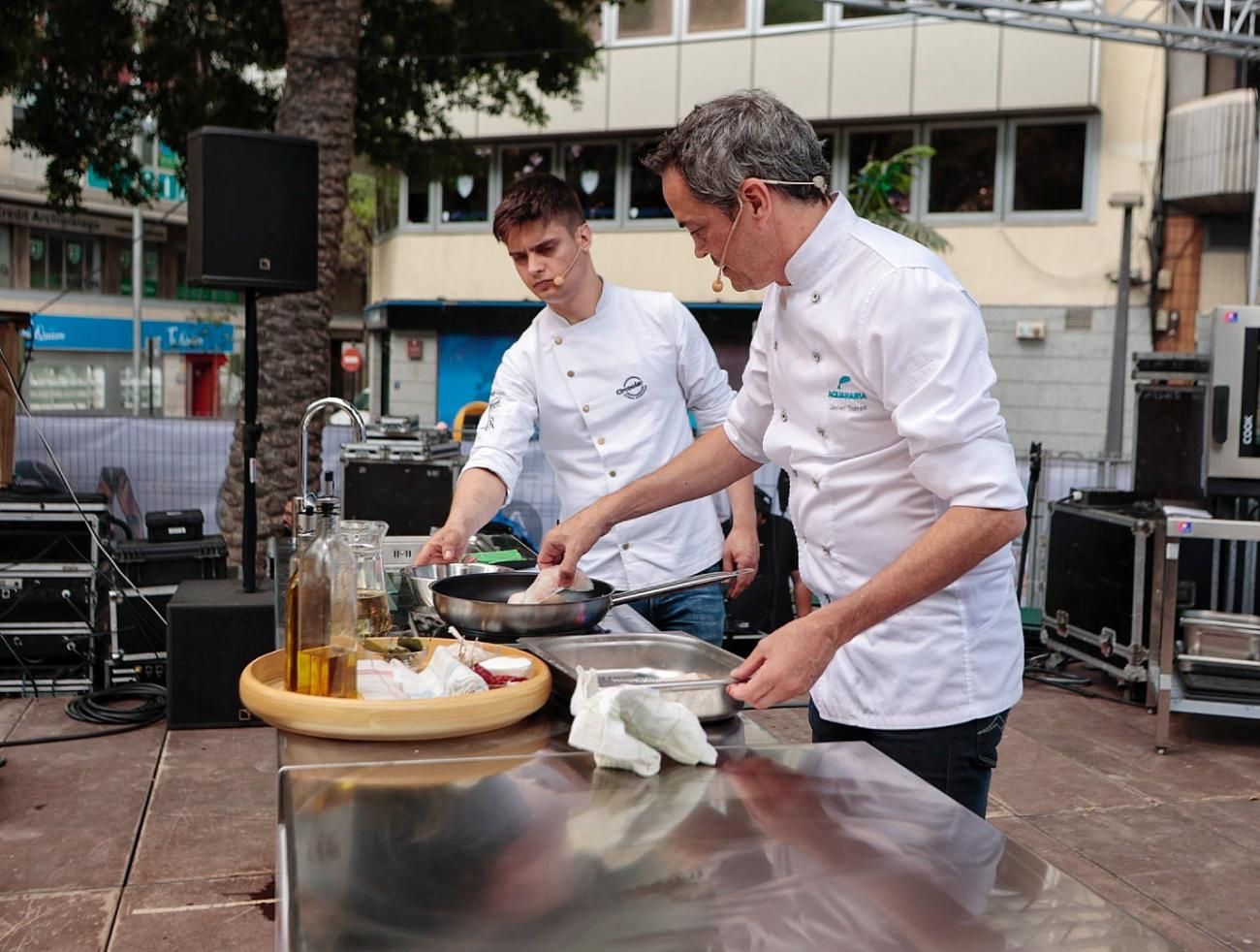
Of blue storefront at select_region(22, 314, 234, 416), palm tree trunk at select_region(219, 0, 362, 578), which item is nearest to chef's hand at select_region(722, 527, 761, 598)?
palm tree trunk at select_region(219, 0, 362, 578)

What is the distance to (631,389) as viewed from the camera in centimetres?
292

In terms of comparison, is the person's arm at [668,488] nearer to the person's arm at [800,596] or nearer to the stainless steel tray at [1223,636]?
the stainless steel tray at [1223,636]

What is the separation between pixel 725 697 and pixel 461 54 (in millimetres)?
9205

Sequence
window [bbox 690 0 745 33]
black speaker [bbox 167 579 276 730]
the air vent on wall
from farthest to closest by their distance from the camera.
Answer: window [bbox 690 0 745 33] < the air vent on wall < black speaker [bbox 167 579 276 730]

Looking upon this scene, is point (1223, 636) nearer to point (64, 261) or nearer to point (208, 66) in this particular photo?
point (208, 66)

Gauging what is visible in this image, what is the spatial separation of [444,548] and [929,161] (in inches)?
555

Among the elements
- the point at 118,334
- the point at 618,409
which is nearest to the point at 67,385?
the point at 118,334

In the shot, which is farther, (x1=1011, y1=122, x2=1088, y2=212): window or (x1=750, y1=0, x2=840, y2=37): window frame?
(x1=750, y1=0, x2=840, y2=37): window frame

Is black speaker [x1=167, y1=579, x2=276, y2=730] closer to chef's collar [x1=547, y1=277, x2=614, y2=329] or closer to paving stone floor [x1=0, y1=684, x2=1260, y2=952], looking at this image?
paving stone floor [x1=0, y1=684, x2=1260, y2=952]

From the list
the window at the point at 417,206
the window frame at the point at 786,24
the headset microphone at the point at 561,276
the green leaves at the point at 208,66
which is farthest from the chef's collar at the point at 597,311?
the window at the point at 417,206

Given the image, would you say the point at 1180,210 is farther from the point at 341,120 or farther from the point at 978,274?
the point at 341,120

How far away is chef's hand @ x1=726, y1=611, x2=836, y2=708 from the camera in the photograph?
147cm

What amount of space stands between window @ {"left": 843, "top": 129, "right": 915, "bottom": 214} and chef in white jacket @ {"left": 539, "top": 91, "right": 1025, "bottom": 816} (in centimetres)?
1403

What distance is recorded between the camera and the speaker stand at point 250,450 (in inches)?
185
